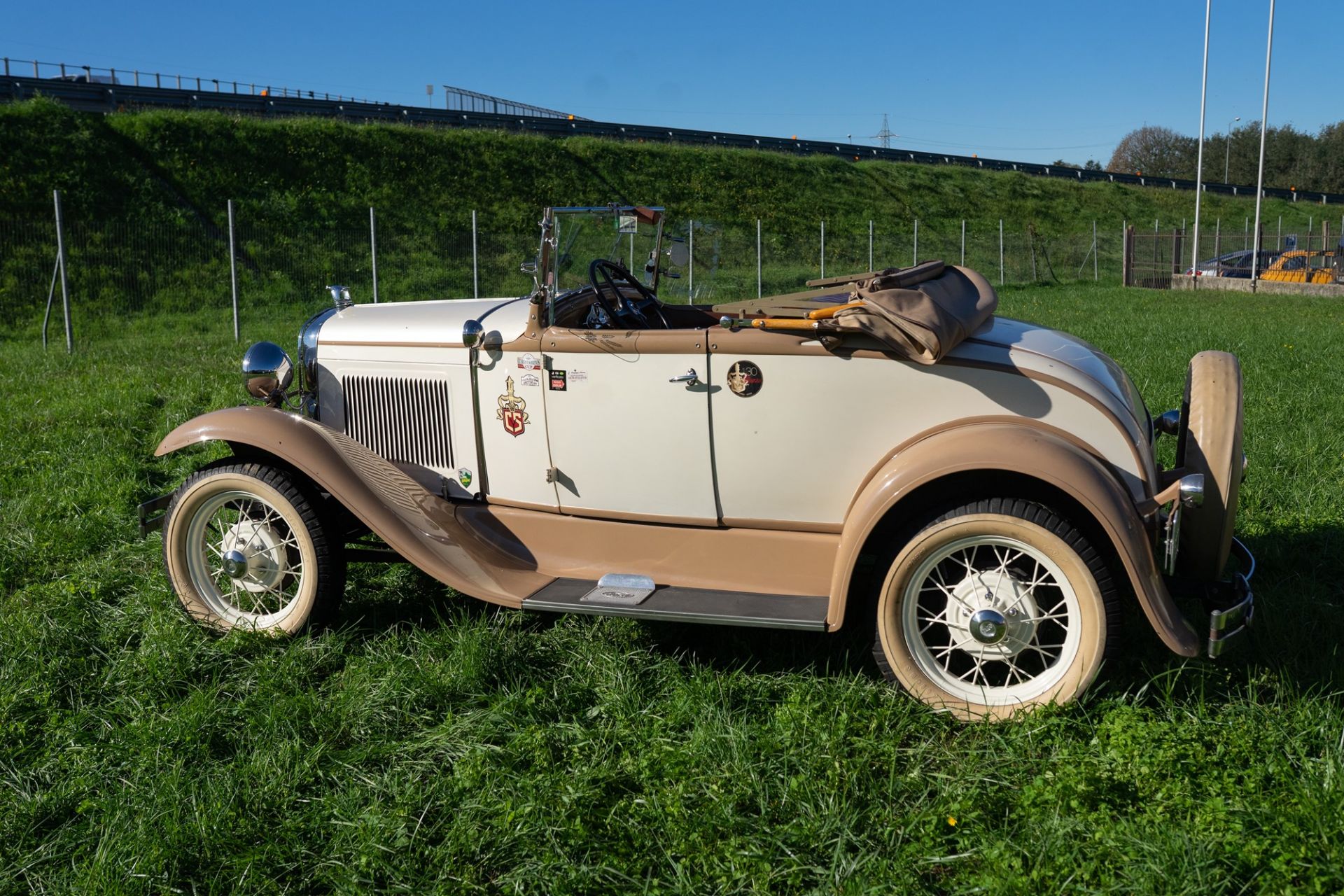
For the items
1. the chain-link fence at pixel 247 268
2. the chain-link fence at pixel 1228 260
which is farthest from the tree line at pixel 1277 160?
the chain-link fence at pixel 247 268

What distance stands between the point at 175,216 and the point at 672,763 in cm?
2295

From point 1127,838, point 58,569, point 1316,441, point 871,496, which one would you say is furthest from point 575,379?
point 1316,441

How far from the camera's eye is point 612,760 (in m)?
3.21

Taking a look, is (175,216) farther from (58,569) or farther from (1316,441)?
(1316,441)

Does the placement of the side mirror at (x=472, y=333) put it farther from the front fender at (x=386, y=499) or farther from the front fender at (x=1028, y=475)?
the front fender at (x=1028, y=475)

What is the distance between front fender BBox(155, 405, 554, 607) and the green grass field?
254mm

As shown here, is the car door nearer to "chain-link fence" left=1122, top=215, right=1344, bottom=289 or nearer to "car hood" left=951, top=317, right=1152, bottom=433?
"car hood" left=951, top=317, right=1152, bottom=433

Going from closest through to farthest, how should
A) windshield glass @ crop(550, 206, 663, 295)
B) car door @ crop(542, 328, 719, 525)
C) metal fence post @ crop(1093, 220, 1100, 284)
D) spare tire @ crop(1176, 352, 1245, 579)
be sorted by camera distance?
1. spare tire @ crop(1176, 352, 1245, 579)
2. car door @ crop(542, 328, 719, 525)
3. windshield glass @ crop(550, 206, 663, 295)
4. metal fence post @ crop(1093, 220, 1100, 284)

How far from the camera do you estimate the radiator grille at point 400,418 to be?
446 cm

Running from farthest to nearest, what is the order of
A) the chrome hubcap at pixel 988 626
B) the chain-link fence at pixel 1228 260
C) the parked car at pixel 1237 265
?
the parked car at pixel 1237 265
the chain-link fence at pixel 1228 260
the chrome hubcap at pixel 988 626

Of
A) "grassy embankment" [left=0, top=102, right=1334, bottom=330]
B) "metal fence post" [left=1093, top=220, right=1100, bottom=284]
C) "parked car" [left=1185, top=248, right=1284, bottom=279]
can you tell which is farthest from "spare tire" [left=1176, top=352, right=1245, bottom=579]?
"metal fence post" [left=1093, top=220, right=1100, bottom=284]

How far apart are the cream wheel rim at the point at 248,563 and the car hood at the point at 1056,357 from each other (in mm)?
2848

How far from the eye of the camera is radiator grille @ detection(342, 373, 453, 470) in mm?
4465

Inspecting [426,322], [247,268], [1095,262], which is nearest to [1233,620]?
[426,322]
